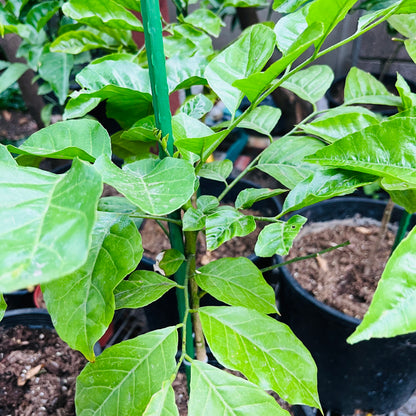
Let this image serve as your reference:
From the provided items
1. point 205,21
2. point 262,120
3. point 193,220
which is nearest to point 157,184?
point 193,220

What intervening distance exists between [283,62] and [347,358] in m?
0.73

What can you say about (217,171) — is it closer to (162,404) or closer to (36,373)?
(162,404)

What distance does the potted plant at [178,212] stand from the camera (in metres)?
0.39

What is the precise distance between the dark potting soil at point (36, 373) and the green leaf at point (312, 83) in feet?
2.28

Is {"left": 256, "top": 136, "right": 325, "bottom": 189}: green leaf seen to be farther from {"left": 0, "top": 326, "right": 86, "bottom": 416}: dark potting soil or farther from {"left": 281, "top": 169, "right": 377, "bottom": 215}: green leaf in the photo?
{"left": 0, "top": 326, "right": 86, "bottom": 416}: dark potting soil

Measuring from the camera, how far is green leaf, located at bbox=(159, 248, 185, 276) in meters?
0.55

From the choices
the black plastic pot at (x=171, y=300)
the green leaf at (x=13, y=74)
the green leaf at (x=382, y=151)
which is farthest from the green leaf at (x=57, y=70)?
the green leaf at (x=382, y=151)

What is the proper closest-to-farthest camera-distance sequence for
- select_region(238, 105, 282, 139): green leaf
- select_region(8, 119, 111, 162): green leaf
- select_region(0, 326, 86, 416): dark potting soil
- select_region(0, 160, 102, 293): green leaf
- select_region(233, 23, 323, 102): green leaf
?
select_region(0, 160, 102, 293): green leaf, select_region(233, 23, 323, 102): green leaf, select_region(8, 119, 111, 162): green leaf, select_region(238, 105, 282, 139): green leaf, select_region(0, 326, 86, 416): dark potting soil

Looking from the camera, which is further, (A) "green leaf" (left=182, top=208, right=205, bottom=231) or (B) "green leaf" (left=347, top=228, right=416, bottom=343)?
(A) "green leaf" (left=182, top=208, right=205, bottom=231)

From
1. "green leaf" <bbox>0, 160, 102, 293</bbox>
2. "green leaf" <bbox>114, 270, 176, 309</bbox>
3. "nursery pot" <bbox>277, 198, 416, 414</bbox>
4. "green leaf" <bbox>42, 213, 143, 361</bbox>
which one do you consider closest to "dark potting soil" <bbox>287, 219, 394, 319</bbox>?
"nursery pot" <bbox>277, 198, 416, 414</bbox>

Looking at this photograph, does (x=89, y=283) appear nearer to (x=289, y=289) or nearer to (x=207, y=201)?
(x=207, y=201)

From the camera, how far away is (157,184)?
0.39 meters

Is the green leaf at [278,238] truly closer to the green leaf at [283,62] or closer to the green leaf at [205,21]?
the green leaf at [283,62]

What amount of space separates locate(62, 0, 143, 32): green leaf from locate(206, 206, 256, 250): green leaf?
1.43 ft
